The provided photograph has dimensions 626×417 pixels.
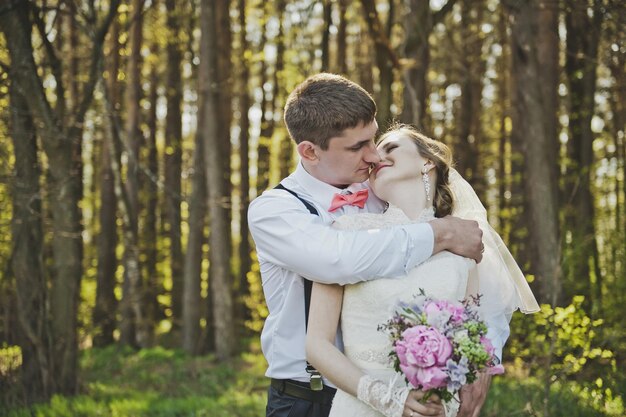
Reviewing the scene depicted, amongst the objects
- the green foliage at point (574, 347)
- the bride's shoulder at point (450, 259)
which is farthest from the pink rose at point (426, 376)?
the green foliage at point (574, 347)

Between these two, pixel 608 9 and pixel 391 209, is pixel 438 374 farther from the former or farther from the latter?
pixel 608 9

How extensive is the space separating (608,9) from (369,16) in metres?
3.72

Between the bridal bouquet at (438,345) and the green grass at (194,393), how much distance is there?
3.53 metres

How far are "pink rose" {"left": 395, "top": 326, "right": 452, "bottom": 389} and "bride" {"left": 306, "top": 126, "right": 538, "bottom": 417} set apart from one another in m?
0.18

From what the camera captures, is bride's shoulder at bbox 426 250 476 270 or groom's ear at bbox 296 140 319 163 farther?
groom's ear at bbox 296 140 319 163

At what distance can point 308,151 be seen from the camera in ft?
11.5

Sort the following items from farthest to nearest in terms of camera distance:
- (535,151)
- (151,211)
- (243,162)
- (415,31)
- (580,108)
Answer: (151,211) < (243,162) < (580,108) < (415,31) < (535,151)

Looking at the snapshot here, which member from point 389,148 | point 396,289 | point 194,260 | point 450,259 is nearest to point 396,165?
point 389,148

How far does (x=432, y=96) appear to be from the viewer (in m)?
21.8

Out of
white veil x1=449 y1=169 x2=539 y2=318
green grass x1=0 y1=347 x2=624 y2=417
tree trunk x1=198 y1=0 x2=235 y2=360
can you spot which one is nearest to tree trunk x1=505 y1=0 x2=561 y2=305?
green grass x1=0 y1=347 x2=624 y2=417

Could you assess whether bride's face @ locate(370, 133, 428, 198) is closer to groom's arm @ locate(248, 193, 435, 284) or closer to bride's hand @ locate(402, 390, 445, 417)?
groom's arm @ locate(248, 193, 435, 284)

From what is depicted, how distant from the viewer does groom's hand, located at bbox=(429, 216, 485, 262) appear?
3080 millimetres

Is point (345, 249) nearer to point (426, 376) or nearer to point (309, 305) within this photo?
point (309, 305)

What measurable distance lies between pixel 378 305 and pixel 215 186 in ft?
33.4
